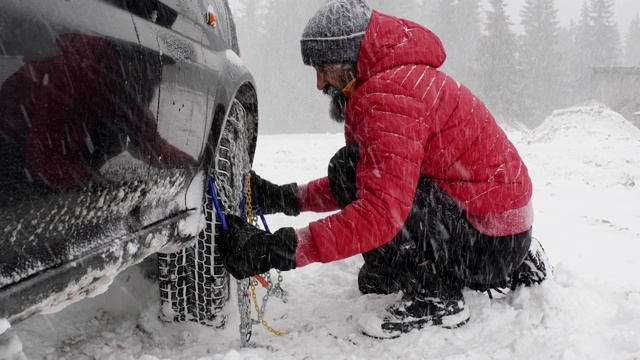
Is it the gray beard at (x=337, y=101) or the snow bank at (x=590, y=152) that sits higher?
the gray beard at (x=337, y=101)

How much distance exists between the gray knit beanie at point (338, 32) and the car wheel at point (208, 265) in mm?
444

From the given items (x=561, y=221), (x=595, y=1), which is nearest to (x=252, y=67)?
(x=595, y=1)

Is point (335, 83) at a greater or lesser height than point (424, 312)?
greater

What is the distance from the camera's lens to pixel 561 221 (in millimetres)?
3561

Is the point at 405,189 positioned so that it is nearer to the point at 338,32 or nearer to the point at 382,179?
the point at 382,179

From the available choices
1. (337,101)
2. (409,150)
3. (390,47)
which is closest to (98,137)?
(409,150)

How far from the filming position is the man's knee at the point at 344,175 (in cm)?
217

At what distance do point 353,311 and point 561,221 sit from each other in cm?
203

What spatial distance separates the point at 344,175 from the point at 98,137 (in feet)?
4.20

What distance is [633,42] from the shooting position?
206 feet

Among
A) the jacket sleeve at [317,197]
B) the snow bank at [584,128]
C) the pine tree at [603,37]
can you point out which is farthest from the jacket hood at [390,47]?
the pine tree at [603,37]

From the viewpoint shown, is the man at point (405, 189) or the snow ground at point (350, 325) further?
the snow ground at point (350, 325)

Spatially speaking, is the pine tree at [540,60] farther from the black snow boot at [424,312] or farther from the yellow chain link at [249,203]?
the yellow chain link at [249,203]

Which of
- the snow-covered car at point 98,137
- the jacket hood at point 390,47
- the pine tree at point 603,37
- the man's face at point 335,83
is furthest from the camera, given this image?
the pine tree at point 603,37
